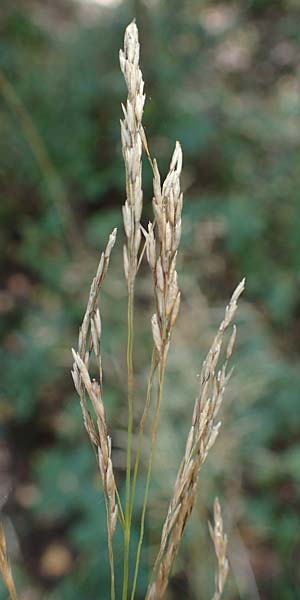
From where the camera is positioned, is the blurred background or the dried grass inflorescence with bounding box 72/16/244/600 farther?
the blurred background

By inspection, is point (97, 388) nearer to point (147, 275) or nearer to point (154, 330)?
point (154, 330)

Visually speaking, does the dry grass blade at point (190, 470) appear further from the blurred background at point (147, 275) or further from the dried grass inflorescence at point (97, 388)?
the blurred background at point (147, 275)

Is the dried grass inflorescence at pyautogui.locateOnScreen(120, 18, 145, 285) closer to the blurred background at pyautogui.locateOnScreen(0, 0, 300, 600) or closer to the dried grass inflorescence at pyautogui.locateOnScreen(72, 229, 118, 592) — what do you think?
the dried grass inflorescence at pyautogui.locateOnScreen(72, 229, 118, 592)

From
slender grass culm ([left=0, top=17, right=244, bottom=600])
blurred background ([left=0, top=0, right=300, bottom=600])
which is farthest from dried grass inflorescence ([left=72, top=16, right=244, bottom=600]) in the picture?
blurred background ([left=0, top=0, right=300, bottom=600])

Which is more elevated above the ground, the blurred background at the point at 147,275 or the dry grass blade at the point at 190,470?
the blurred background at the point at 147,275

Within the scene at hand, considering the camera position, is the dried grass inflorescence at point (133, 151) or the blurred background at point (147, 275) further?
the blurred background at point (147, 275)

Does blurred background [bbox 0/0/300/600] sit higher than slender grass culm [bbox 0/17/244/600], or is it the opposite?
blurred background [bbox 0/0/300/600]

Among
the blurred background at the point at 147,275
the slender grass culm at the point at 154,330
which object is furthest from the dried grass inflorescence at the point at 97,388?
the blurred background at the point at 147,275

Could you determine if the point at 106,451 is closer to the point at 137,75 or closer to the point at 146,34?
the point at 137,75

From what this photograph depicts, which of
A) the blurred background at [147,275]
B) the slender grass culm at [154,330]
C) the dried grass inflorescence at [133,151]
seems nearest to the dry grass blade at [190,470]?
the slender grass culm at [154,330]
